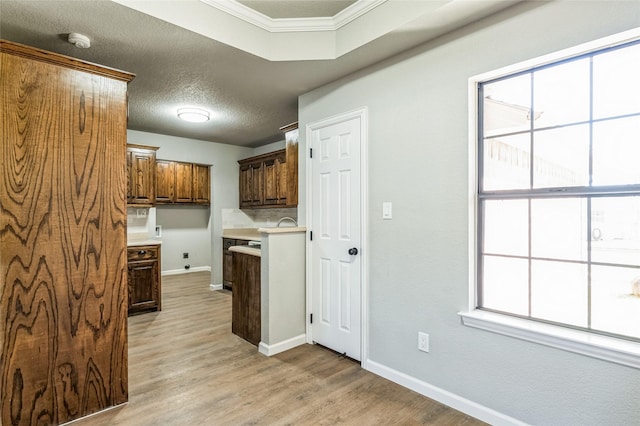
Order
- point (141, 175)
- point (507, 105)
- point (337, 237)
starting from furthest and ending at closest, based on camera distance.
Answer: point (141, 175), point (337, 237), point (507, 105)

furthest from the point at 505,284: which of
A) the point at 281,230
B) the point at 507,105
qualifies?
the point at 281,230

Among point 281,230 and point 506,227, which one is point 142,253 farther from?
point 506,227

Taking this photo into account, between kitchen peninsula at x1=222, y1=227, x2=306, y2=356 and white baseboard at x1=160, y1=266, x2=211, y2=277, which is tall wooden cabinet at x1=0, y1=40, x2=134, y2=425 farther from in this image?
white baseboard at x1=160, y1=266, x2=211, y2=277

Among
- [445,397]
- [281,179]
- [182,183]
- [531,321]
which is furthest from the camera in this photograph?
[182,183]

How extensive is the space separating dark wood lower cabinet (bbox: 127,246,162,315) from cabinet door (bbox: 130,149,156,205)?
1003 mm

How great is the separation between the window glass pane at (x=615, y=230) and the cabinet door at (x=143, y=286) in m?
4.46

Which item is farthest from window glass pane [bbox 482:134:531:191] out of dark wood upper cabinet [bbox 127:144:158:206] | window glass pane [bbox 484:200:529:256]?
dark wood upper cabinet [bbox 127:144:158:206]

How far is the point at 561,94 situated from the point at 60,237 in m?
3.01

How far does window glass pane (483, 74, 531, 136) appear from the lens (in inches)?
76.2

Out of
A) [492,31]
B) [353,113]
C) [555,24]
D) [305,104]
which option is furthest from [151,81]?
[555,24]

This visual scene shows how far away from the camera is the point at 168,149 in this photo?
17.5 feet

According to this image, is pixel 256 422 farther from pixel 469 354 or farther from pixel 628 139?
pixel 628 139

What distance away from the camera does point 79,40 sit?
7.42 ft

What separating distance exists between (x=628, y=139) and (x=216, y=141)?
17.8 feet
